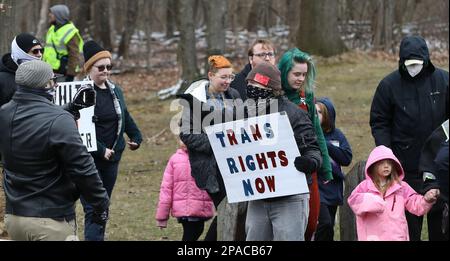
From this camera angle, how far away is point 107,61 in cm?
965

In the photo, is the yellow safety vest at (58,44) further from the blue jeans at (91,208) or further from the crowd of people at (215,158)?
the blue jeans at (91,208)

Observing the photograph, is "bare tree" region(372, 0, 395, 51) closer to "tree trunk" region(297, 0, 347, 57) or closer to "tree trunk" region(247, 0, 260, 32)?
"tree trunk" region(297, 0, 347, 57)

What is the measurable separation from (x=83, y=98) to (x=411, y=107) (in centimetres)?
291

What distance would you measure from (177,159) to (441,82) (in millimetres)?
2713

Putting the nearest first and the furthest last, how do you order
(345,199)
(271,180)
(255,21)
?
(271,180) → (345,199) → (255,21)

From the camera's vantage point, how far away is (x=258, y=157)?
7.73 meters

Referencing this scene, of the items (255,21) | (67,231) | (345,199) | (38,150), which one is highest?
(38,150)

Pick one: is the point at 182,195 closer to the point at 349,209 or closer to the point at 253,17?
the point at 349,209

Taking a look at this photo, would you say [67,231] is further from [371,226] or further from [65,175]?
[371,226]

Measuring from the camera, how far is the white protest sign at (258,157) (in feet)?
25.1

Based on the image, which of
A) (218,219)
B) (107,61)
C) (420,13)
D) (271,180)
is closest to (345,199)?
(218,219)

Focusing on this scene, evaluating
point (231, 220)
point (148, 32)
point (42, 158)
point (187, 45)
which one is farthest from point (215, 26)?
point (42, 158)

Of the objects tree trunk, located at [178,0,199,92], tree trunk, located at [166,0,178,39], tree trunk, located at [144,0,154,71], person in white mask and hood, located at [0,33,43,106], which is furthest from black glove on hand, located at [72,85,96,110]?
tree trunk, located at [166,0,178,39]

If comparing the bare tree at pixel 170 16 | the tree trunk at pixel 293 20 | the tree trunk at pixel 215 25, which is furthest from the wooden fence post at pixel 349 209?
the bare tree at pixel 170 16
